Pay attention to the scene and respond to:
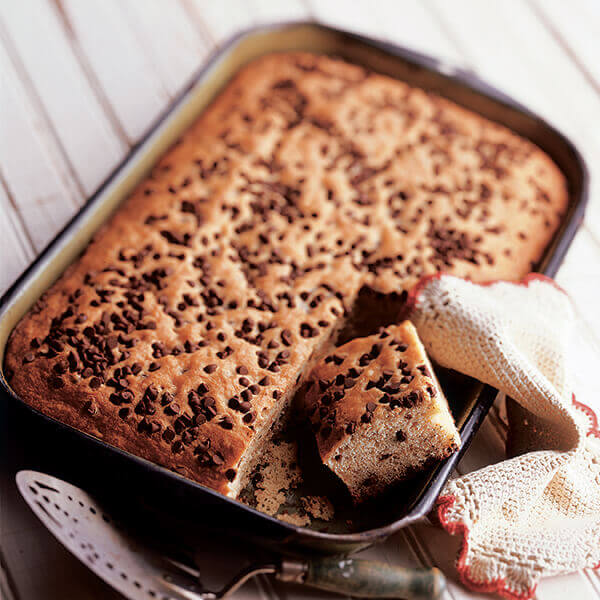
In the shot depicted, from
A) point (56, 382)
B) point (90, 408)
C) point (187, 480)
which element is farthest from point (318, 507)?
point (56, 382)

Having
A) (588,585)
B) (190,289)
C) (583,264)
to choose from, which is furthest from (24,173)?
(588,585)

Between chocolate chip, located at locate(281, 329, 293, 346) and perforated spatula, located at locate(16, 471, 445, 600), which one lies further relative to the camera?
chocolate chip, located at locate(281, 329, 293, 346)

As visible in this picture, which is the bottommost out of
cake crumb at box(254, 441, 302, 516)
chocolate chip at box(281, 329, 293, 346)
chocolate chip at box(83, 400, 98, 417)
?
cake crumb at box(254, 441, 302, 516)

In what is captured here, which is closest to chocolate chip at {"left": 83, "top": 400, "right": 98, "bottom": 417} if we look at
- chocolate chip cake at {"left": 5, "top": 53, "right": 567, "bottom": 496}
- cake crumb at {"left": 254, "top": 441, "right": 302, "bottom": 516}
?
chocolate chip cake at {"left": 5, "top": 53, "right": 567, "bottom": 496}

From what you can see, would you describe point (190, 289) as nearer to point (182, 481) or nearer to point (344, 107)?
point (182, 481)

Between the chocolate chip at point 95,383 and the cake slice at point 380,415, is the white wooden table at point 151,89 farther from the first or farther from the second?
the chocolate chip at point 95,383

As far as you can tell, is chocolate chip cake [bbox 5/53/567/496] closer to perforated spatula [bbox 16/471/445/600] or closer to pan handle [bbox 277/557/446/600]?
perforated spatula [bbox 16/471/445/600]
